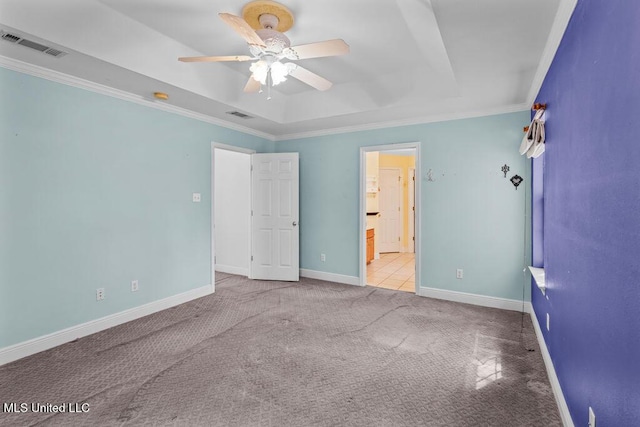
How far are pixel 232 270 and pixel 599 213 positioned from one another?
5.27 meters

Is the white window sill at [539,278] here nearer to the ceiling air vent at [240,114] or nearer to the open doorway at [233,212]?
the ceiling air vent at [240,114]

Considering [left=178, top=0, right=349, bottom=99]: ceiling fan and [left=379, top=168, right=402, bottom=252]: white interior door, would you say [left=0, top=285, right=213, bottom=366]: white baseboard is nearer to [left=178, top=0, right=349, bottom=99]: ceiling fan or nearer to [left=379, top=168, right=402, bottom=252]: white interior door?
[left=178, top=0, right=349, bottom=99]: ceiling fan

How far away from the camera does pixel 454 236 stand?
4.31 meters

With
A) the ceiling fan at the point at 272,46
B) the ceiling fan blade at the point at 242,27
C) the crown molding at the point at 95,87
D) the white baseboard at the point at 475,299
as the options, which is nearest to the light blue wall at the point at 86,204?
the crown molding at the point at 95,87

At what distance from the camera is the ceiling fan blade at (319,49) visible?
7.21 feet

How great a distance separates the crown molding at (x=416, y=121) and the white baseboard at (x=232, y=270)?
2.35 metres

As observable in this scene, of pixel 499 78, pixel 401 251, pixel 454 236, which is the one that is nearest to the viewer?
pixel 499 78

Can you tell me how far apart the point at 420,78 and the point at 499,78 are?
0.93 m

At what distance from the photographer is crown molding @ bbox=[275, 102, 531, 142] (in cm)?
392

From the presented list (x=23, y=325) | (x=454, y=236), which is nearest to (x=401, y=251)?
(x=454, y=236)

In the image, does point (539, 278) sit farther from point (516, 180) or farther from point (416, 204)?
point (416, 204)

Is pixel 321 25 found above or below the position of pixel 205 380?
above

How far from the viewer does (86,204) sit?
3.20 m

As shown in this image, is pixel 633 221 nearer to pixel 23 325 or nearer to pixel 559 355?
pixel 559 355
